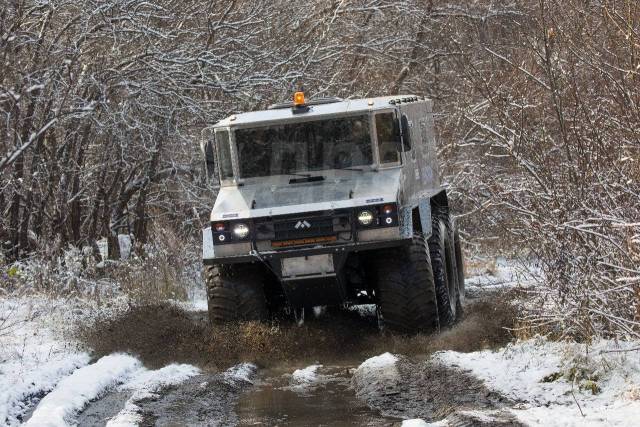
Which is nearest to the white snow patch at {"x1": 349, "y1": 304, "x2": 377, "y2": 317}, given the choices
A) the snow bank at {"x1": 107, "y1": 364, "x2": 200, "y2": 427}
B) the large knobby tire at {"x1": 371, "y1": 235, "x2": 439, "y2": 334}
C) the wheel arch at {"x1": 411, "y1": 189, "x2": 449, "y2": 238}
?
the wheel arch at {"x1": 411, "y1": 189, "x2": 449, "y2": 238}

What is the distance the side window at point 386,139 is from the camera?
11320 millimetres

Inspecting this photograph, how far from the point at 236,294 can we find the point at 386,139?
219 cm

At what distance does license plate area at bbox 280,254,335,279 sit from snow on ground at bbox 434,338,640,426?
2170 mm

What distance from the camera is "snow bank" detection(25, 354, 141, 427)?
24.9 feet

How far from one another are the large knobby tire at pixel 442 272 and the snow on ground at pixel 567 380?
2749mm

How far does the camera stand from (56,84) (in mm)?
15594

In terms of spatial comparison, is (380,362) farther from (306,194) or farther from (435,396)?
(306,194)

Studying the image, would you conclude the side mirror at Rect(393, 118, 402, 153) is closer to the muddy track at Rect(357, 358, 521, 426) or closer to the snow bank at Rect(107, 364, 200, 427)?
the muddy track at Rect(357, 358, 521, 426)

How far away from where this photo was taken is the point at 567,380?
736 centimetres

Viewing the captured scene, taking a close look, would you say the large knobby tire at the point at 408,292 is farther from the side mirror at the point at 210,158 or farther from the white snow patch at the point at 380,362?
the side mirror at the point at 210,158

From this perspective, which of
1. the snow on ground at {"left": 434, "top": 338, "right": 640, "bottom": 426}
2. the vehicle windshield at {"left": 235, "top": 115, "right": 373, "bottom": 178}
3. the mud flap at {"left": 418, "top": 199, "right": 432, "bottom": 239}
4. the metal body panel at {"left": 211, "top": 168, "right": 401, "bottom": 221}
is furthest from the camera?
the mud flap at {"left": 418, "top": 199, "right": 432, "bottom": 239}

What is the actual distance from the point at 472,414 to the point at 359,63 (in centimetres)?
1557

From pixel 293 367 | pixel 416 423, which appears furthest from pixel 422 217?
pixel 416 423

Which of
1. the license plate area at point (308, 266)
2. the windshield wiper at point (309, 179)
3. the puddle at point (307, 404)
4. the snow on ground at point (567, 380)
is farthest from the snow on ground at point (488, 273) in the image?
the snow on ground at point (567, 380)
